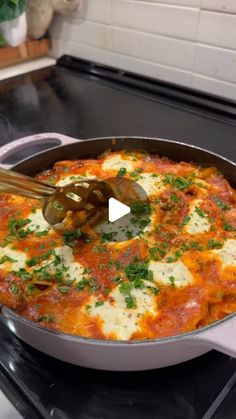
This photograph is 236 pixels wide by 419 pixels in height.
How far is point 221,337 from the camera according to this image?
0.58m

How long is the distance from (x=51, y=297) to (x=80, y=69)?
1366 mm

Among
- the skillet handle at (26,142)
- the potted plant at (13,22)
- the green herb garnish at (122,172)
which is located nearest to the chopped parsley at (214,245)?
the green herb garnish at (122,172)

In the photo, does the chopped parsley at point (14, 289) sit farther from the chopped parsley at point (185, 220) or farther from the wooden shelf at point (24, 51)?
the wooden shelf at point (24, 51)

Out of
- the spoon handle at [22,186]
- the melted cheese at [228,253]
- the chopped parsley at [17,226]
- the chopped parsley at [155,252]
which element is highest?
the spoon handle at [22,186]

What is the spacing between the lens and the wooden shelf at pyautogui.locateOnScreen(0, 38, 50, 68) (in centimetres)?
187

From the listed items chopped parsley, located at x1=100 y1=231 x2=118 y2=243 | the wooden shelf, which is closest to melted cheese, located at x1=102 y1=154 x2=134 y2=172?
chopped parsley, located at x1=100 y1=231 x2=118 y2=243

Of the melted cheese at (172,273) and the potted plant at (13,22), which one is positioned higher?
the potted plant at (13,22)

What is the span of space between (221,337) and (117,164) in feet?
2.09

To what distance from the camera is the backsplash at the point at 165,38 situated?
4.32 ft

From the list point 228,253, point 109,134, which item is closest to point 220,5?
point 109,134

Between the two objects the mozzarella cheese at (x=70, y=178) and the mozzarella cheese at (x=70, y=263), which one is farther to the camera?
the mozzarella cheese at (x=70, y=178)

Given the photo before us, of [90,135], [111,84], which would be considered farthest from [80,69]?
[90,135]

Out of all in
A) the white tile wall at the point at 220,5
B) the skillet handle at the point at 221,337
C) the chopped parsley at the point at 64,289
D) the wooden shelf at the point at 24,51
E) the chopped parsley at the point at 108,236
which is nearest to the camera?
the skillet handle at the point at 221,337

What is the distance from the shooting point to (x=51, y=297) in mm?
776
